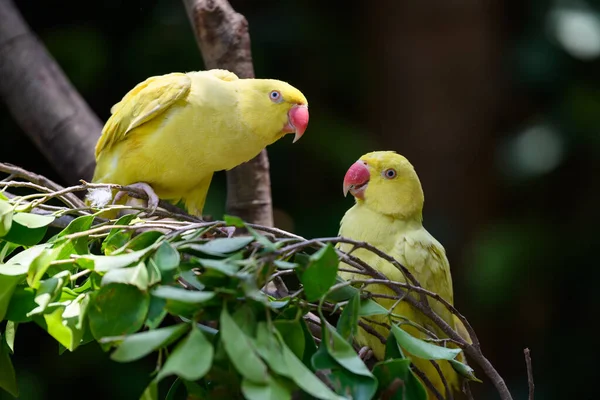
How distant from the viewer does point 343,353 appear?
72 cm

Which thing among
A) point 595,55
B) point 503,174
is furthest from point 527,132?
point 595,55

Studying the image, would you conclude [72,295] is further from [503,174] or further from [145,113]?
[503,174]

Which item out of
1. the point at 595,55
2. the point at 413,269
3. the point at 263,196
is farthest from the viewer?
the point at 595,55

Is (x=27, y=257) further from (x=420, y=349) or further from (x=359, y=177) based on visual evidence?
(x=359, y=177)

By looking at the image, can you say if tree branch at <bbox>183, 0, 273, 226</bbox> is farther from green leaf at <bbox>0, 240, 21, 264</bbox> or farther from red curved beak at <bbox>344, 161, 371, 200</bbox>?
green leaf at <bbox>0, 240, 21, 264</bbox>

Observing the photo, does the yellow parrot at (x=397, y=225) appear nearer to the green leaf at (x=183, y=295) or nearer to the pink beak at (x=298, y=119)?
the pink beak at (x=298, y=119)

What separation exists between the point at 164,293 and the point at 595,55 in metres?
2.06

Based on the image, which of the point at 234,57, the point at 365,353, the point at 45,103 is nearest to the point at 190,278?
the point at 365,353

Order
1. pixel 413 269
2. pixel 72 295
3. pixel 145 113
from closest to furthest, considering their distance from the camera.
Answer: pixel 72 295 → pixel 413 269 → pixel 145 113

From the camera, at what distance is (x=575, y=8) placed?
2383 millimetres

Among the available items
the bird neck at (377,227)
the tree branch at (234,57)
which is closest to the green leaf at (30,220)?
the bird neck at (377,227)

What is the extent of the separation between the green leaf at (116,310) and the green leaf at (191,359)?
87 mm

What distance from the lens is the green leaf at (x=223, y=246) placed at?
0.74 meters

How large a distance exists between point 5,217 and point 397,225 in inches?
31.2
